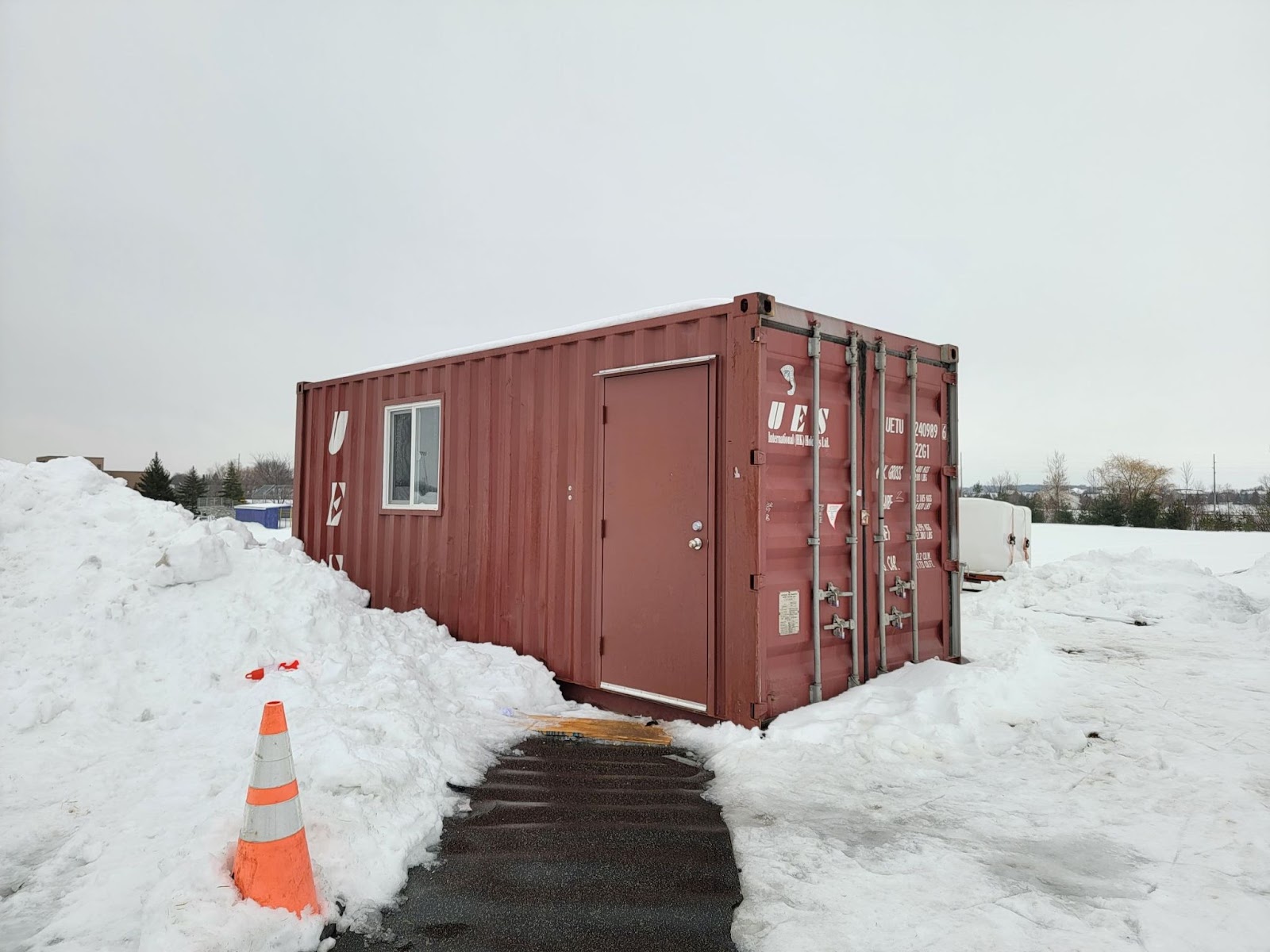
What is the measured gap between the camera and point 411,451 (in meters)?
8.12

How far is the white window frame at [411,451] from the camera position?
25.5 feet

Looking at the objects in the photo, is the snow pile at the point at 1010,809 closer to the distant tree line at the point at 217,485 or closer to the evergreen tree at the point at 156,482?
the distant tree line at the point at 217,485

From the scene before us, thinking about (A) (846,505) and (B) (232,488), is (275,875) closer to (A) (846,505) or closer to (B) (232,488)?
(A) (846,505)

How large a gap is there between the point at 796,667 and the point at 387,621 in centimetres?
385

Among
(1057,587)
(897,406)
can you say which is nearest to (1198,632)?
(1057,587)

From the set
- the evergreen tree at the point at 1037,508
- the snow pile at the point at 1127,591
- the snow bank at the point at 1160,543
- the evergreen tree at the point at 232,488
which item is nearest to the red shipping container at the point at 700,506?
the snow pile at the point at 1127,591

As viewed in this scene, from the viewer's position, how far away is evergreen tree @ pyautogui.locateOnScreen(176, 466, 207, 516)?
3962 cm

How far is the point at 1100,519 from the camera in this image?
1288 inches

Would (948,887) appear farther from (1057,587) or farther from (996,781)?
(1057,587)

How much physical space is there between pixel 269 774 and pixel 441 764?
1.58 meters

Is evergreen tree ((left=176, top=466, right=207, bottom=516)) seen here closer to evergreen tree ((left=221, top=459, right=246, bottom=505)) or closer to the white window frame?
evergreen tree ((left=221, top=459, right=246, bottom=505))

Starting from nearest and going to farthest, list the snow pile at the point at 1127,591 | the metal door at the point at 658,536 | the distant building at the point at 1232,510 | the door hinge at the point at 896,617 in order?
the metal door at the point at 658,536, the door hinge at the point at 896,617, the snow pile at the point at 1127,591, the distant building at the point at 1232,510

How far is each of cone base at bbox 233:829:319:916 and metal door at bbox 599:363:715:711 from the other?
3.12m

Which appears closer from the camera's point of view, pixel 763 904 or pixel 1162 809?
pixel 763 904
